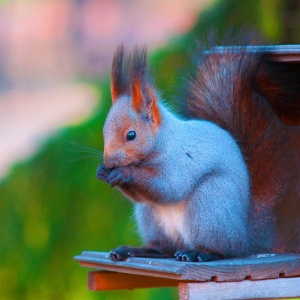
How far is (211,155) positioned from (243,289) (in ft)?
1.38

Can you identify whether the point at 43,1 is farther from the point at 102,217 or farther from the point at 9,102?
the point at 102,217

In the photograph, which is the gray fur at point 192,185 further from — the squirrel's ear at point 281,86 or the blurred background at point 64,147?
the blurred background at point 64,147

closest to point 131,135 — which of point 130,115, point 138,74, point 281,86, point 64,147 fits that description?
point 130,115

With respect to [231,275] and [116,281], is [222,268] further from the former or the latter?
[116,281]

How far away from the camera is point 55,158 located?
417 cm

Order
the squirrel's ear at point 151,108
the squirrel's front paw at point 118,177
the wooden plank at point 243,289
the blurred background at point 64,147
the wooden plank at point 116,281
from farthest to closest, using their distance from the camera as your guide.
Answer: the blurred background at point 64,147 → the wooden plank at point 116,281 → the squirrel's ear at point 151,108 → the squirrel's front paw at point 118,177 → the wooden plank at point 243,289

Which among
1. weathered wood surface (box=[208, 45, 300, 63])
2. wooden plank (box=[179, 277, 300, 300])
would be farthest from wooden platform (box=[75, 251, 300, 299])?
weathered wood surface (box=[208, 45, 300, 63])

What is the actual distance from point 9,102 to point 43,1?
601mm

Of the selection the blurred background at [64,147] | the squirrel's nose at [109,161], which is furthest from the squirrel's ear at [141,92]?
the blurred background at [64,147]

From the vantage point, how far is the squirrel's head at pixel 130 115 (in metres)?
2.46

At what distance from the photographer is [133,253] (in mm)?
2654

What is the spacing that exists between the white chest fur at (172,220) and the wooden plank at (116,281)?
29cm

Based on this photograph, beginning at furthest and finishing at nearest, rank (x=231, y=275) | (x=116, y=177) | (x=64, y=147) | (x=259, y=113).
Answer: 1. (x=64, y=147)
2. (x=259, y=113)
3. (x=116, y=177)
4. (x=231, y=275)

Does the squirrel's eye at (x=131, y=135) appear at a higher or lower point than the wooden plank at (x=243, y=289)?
higher
